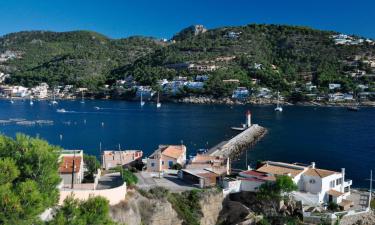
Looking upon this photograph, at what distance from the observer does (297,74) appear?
13638 cm

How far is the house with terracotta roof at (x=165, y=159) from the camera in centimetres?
3234

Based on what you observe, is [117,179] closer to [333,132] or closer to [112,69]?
[333,132]

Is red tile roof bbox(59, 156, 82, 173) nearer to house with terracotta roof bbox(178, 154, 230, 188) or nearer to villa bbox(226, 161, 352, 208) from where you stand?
house with terracotta roof bbox(178, 154, 230, 188)

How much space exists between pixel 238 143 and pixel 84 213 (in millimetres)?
39147

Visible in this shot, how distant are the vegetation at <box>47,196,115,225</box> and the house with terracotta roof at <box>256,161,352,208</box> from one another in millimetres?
15153

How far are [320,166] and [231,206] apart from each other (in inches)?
807

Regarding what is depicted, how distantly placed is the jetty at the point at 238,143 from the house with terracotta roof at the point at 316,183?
635 inches

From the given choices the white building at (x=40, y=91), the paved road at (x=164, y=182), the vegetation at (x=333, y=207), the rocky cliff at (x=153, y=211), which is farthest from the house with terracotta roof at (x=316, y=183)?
the white building at (x=40, y=91)

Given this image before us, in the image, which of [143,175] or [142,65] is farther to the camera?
[142,65]

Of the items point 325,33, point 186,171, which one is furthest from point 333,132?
point 325,33

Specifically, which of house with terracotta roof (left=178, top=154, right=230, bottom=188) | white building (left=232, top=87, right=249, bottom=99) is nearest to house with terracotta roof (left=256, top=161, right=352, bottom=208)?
house with terracotta roof (left=178, top=154, right=230, bottom=188)

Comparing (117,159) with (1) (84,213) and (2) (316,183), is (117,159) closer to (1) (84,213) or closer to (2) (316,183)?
(2) (316,183)

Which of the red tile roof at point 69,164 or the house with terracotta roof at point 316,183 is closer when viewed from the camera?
the red tile roof at point 69,164

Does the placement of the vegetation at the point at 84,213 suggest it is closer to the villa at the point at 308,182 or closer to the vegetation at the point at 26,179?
the vegetation at the point at 26,179
